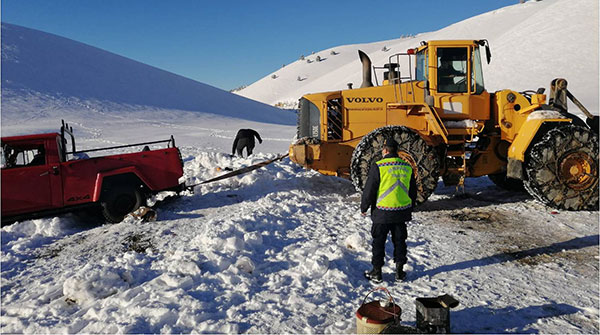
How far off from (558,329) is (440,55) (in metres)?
5.45

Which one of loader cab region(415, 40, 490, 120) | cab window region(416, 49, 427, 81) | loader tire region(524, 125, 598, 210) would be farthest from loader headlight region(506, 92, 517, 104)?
cab window region(416, 49, 427, 81)

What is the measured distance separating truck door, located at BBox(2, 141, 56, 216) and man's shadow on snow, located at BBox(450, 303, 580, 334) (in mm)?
6879

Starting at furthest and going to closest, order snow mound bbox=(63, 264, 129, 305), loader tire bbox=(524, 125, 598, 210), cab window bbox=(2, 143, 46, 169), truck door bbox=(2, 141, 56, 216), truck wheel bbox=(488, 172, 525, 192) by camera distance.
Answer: truck wheel bbox=(488, 172, 525, 192)
loader tire bbox=(524, 125, 598, 210)
cab window bbox=(2, 143, 46, 169)
truck door bbox=(2, 141, 56, 216)
snow mound bbox=(63, 264, 129, 305)

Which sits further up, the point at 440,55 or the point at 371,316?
the point at 440,55

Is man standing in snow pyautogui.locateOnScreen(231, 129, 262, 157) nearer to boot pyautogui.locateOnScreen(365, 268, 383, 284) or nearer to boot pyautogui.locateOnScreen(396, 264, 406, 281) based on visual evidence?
boot pyautogui.locateOnScreen(365, 268, 383, 284)

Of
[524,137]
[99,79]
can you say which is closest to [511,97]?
[524,137]

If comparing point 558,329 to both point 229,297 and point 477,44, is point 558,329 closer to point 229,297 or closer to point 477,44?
point 229,297

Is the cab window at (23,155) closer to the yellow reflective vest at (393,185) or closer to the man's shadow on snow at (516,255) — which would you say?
the yellow reflective vest at (393,185)

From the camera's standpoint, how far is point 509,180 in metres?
8.76

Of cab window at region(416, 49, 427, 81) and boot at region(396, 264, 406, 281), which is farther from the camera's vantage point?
cab window at region(416, 49, 427, 81)

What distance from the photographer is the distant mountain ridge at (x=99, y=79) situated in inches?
1132

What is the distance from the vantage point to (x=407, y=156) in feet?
23.2

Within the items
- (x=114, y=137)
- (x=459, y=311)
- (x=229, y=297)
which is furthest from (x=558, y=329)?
(x=114, y=137)

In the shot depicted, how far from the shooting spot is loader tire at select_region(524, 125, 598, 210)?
6.93 meters
